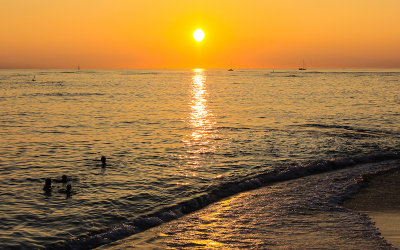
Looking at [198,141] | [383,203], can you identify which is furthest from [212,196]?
[198,141]

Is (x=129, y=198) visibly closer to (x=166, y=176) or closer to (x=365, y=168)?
(x=166, y=176)

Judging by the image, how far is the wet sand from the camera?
37.5 feet

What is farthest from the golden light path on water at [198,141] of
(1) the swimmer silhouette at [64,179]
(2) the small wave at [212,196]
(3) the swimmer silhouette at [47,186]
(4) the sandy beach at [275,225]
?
(3) the swimmer silhouette at [47,186]

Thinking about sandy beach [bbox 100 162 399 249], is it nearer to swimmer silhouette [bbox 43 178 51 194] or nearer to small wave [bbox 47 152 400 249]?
small wave [bbox 47 152 400 249]

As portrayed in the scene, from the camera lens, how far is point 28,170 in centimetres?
2012

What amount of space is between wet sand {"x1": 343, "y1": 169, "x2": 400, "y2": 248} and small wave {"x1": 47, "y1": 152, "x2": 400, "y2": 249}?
3.29 metres

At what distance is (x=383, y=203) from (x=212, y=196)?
6.74 metres

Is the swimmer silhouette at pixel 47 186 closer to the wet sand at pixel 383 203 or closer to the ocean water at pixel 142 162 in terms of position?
the ocean water at pixel 142 162

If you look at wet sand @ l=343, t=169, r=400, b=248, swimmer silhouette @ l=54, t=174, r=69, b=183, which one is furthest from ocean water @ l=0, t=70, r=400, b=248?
wet sand @ l=343, t=169, r=400, b=248

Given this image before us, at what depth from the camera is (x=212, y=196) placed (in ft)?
52.4

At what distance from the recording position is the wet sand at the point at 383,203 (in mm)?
11430

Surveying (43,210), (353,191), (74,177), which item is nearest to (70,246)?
(43,210)

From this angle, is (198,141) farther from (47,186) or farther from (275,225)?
(275,225)

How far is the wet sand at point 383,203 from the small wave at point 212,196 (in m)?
3.29
